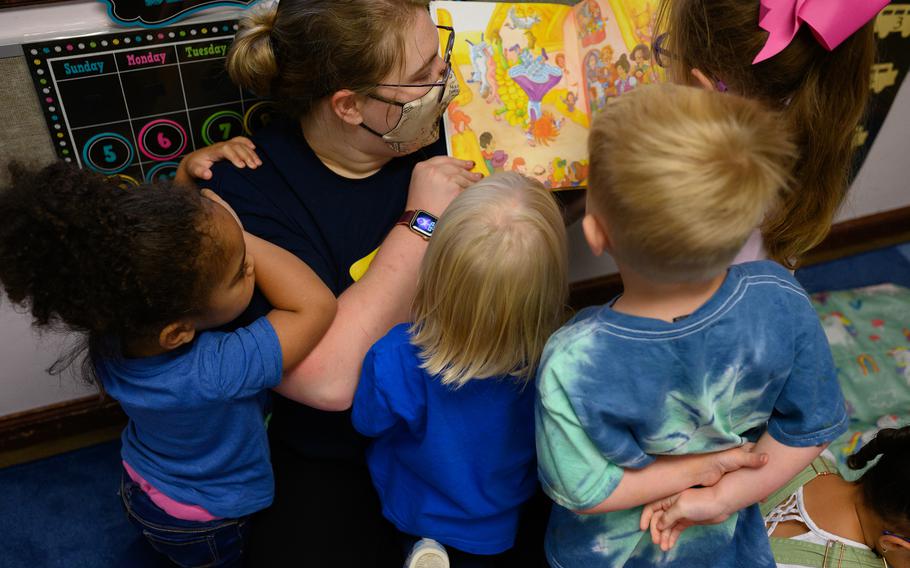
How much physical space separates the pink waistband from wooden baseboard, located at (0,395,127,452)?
74cm

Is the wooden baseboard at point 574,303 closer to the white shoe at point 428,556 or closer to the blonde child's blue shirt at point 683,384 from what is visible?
the white shoe at point 428,556

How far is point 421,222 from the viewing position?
4.63ft

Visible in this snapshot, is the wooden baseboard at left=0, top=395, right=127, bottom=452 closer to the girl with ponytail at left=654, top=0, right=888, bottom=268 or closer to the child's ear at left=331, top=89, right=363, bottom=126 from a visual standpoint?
the child's ear at left=331, top=89, right=363, bottom=126

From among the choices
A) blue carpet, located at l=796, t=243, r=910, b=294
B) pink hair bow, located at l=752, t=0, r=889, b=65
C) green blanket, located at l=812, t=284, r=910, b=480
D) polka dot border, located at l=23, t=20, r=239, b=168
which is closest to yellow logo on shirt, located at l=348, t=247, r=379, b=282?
polka dot border, located at l=23, t=20, r=239, b=168

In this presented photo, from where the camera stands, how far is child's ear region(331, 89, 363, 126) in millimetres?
1406

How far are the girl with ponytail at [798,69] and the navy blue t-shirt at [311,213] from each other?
0.65m

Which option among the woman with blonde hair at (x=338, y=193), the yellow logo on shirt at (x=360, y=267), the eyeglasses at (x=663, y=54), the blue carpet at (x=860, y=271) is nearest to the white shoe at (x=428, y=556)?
the woman with blonde hair at (x=338, y=193)

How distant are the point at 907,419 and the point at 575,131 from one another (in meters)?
1.40

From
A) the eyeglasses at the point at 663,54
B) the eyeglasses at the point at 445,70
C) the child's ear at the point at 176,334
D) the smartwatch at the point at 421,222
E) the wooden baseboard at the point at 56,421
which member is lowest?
the wooden baseboard at the point at 56,421

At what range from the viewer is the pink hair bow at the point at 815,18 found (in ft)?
3.52

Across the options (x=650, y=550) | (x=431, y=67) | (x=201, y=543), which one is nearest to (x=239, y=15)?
(x=431, y=67)

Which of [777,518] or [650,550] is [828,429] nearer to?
[650,550]

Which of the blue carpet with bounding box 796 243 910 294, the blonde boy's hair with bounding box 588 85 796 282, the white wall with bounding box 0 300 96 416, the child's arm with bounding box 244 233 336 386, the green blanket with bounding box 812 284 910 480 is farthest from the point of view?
the blue carpet with bounding box 796 243 910 294

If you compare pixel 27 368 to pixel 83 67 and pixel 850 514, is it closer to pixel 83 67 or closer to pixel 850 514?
pixel 83 67
